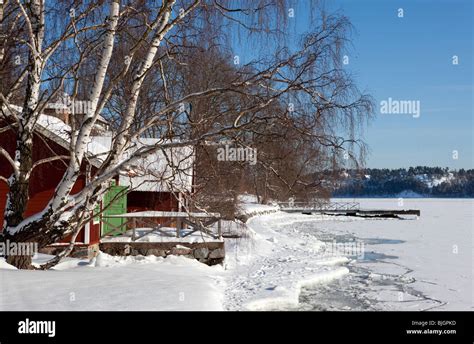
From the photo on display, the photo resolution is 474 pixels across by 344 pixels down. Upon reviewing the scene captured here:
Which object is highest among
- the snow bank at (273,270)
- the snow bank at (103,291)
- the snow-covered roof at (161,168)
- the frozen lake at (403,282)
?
the snow-covered roof at (161,168)

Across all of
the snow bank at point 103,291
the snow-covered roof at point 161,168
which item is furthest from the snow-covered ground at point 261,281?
the snow-covered roof at point 161,168

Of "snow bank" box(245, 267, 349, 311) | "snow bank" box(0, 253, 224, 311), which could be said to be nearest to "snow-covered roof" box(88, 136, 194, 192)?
"snow bank" box(0, 253, 224, 311)

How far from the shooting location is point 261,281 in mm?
13141

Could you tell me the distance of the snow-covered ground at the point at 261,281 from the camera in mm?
7609

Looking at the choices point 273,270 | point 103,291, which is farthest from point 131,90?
point 273,270

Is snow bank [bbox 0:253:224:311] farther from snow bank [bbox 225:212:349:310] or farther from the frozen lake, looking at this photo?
the frozen lake

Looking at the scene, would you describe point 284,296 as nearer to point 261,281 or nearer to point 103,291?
point 261,281

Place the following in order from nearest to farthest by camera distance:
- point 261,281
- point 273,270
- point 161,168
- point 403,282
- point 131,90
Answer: point 131,90
point 261,281
point 403,282
point 161,168
point 273,270

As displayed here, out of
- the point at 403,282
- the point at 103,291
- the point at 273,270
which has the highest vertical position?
the point at 103,291

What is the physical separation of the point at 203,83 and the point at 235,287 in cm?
506

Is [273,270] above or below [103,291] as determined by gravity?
below

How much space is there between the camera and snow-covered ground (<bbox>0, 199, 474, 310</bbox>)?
7609 mm

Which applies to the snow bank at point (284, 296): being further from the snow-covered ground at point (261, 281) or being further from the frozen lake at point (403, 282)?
the frozen lake at point (403, 282)

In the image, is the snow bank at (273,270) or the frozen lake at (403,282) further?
the frozen lake at (403,282)
